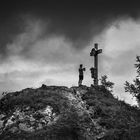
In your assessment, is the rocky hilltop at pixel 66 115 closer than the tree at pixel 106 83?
Yes

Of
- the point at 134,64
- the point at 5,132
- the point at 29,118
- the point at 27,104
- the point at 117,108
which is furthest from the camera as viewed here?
the point at 134,64

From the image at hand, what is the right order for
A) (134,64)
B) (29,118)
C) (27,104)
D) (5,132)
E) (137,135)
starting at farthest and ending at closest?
(134,64), (27,104), (29,118), (5,132), (137,135)

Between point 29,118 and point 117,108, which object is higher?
point 117,108

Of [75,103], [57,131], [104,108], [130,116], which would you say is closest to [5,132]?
[57,131]

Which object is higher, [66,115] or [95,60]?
[95,60]

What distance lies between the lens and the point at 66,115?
65.7 ft

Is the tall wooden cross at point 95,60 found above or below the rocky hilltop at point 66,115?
above

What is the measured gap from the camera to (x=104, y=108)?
862 inches

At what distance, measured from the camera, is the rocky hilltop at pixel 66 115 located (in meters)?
17.9

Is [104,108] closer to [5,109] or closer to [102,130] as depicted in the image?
[102,130]

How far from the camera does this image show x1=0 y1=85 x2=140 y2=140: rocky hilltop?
58.8 ft

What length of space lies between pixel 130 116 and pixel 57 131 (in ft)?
21.1

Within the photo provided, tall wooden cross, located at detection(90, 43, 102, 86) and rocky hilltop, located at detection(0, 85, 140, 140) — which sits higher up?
tall wooden cross, located at detection(90, 43, 102, 86)

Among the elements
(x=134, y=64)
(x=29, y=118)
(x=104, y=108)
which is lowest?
(x=29, y=118)
